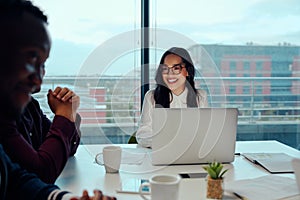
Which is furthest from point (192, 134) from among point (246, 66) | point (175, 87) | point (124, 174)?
point (246, 66)

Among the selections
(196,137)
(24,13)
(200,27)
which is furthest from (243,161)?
(200,27)

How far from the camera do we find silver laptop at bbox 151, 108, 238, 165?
4.57 ft

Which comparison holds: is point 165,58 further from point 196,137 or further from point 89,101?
point 196,137

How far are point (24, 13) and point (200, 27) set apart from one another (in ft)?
9.73

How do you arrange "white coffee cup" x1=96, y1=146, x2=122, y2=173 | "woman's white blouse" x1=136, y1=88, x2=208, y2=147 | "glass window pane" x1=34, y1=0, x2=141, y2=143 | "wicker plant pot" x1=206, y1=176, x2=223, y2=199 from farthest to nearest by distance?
1. "glass window pane" x1=34, y1=0, x2=141, y2=143
2. "woman's white blouse" x1=136, y1=88, x2=208, y2=147
3. "white coffee cup" x1=96, y1=146, x2=122, y2=173
4. "wicker plant pot" x1=206, y1=176, x2=223, y2=199

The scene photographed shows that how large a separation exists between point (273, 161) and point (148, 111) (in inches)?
36.4

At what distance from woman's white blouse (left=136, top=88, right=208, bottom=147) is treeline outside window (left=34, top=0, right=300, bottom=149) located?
20.2 inches

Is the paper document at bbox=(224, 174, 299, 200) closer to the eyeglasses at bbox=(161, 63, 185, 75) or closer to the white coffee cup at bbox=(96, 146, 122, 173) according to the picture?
the white coffee cup at bbox=(96, 146, 122, 173)

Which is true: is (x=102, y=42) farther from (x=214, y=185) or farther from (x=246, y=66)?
(x=214, y=185)

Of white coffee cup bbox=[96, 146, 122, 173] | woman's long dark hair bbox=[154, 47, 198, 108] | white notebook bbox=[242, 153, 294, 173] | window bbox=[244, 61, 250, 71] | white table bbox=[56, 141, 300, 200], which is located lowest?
white table bbox=[56, 141, 300, 200]

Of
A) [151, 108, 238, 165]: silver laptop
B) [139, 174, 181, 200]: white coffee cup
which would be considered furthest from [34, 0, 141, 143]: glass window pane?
[139, 174, 181, 200]: white coffee cup

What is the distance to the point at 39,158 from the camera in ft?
3.91

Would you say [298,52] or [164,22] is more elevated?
[164,22]

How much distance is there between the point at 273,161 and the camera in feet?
5.00
